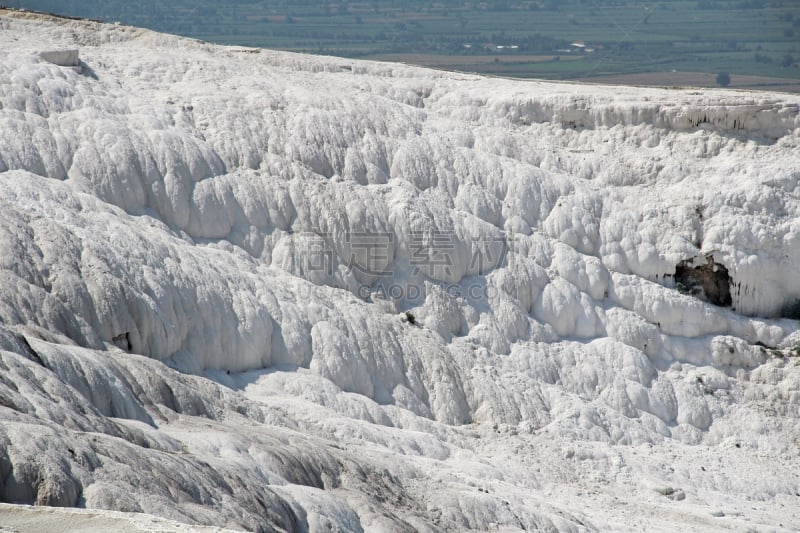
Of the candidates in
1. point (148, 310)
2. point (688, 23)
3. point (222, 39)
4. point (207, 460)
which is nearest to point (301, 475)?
point (207, 460)

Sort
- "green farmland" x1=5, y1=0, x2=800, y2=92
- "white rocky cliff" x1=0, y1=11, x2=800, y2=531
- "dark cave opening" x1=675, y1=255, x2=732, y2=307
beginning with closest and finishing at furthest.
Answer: "white rocky cliff" x1=0, y1=11, x2=800, y2=531
"dark cave opening" x1=675, y1=255, x2=732, y2=307
"green farmland" x1=5, y1=0, x2=800, y2=92

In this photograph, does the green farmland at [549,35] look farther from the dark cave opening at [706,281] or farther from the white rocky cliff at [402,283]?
the dark cave opening at [706,281]

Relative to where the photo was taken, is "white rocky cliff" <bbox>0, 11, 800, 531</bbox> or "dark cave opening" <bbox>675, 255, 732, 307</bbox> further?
"dark cave opening" <bbox>675, 255, 732, 307</bbox>

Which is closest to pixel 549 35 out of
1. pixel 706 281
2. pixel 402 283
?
pixel 706 281

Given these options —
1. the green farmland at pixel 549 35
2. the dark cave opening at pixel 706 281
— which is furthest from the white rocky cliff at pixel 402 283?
the green farmland at pixel 549 35

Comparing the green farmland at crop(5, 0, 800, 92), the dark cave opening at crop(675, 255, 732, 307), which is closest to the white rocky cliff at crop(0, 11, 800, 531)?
the dark cave opening at crop(675, 255, 732, 307)

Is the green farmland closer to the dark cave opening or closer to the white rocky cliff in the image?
the white rocky cliff
